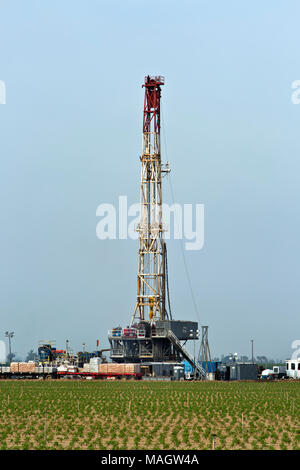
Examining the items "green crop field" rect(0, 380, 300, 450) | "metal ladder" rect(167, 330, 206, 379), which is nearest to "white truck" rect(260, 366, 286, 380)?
"metal ladder" rect(167, 330, 206, 379)

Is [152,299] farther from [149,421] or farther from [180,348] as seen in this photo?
[149,421]

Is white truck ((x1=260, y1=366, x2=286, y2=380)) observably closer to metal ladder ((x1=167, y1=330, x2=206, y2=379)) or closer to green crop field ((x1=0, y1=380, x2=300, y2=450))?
metal ladder ((x1=167, y1=330, x2=206, y2=379))

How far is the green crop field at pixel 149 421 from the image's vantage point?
4016cm

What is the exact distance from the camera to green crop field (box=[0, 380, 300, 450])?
4016 cm

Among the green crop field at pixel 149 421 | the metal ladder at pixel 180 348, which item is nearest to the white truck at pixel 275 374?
the metal ladder at pixel 180 348

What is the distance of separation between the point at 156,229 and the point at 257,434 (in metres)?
88.9

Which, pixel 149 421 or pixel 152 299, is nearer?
pixel 149 421

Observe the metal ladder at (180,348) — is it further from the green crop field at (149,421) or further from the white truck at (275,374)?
the green crop field at (149,421)

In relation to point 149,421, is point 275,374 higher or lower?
lower

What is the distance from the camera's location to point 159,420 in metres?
50.3

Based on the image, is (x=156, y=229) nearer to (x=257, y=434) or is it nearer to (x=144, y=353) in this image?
(x=144, y=353)

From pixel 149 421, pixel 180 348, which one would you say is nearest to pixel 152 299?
pixel 180 348

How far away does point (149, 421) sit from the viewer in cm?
4972
